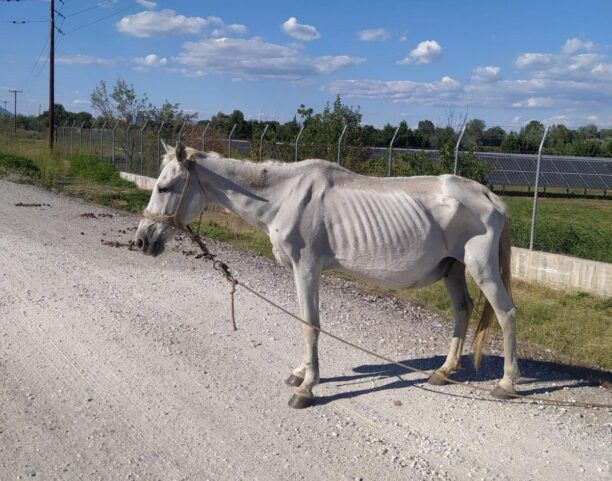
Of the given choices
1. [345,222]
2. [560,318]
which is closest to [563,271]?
[560,318]

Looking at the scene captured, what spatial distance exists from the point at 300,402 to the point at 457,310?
1.68 metres

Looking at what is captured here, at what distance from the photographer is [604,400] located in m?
5.29

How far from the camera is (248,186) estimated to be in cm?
530

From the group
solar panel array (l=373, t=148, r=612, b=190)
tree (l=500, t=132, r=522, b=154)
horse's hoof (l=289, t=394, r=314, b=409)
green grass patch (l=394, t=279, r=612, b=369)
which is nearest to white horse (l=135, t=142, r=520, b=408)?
horse's hoof (l=289, t=394, r=314, b=409)

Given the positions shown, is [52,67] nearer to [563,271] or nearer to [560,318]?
[563,271]

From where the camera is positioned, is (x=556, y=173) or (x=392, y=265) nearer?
(x=392, y=265)

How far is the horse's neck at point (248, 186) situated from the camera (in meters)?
5.27

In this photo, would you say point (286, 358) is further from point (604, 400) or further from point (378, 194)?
point (604, 400)

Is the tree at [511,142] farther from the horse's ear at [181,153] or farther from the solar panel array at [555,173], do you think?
the horse's ear at [181,153]

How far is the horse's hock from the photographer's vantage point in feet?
31.8

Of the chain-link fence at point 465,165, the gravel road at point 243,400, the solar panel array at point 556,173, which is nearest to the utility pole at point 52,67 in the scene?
the chain-link fence at point 465,165

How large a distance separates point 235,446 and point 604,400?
315 cm

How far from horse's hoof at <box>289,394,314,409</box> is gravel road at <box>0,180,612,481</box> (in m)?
0.05

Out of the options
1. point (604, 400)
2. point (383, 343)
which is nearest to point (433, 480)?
point (604, 400)
